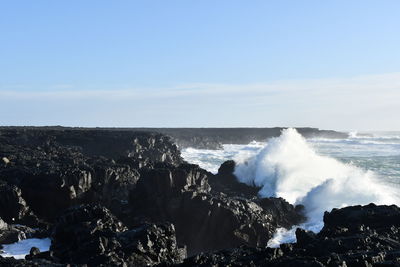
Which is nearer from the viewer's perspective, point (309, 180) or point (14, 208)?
point (14, 208)

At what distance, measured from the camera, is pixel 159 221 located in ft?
72.8

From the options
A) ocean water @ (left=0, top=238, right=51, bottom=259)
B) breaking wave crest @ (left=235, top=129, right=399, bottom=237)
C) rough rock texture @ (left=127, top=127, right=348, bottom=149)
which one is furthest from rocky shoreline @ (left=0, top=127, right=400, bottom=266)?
rough rock texture @ (left=127, top=127, right=348, bottom=149)

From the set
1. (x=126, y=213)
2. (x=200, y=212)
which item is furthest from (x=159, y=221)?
(x=200, y=212)

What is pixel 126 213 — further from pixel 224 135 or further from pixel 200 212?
pixel 224 135

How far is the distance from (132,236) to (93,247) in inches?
38.7

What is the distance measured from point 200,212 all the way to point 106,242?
313 inches

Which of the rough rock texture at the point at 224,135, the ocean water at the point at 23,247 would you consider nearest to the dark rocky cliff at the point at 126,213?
the ocean water at the point at 23,247

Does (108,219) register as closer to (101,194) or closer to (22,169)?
(101,194)

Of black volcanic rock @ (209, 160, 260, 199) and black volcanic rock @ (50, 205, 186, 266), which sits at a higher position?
black volcanic rock @ (50, 205, 186, 266)

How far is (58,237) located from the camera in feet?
51.0

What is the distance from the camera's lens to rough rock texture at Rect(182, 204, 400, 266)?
10797 mm

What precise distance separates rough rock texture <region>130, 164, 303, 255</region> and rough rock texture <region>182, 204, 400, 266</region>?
19.1 feet

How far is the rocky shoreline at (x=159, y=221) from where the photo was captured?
481 inches

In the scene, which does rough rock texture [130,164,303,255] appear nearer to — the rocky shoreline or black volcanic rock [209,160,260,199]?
the rocky shoreline
